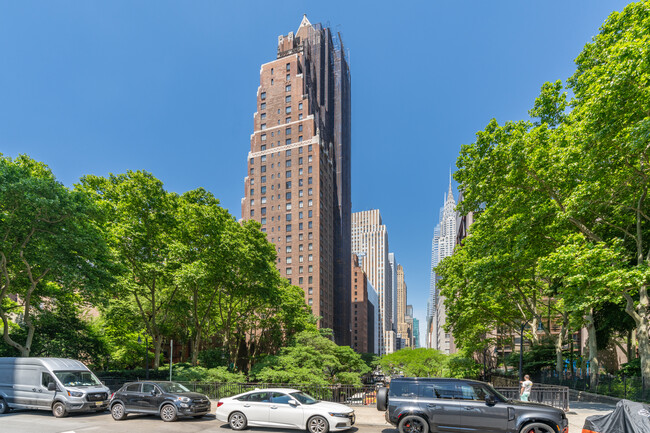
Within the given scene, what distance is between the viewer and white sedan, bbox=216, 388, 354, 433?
12820 millimetres

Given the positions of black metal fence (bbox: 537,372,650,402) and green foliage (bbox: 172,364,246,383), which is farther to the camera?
green foliage (bbox: 172,364,246,383)

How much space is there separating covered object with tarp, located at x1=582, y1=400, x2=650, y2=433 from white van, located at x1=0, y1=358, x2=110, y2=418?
17614 mm

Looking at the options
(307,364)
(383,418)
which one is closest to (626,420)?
(383,418)

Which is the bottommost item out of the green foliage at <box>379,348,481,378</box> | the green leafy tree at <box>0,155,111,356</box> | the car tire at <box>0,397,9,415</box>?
the green foliage at <box>379,348,481,378</box>

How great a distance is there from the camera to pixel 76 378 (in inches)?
655

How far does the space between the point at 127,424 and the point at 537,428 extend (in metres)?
14.0

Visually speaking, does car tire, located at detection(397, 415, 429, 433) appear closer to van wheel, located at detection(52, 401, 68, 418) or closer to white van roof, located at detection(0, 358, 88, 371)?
van wheel, located at detection(52, 401, 68, 418)

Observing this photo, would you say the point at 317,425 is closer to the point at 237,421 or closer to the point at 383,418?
the point at 237,421

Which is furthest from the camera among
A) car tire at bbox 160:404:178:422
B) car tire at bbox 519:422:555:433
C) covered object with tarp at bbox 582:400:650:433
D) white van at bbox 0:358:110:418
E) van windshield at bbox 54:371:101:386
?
van windshield at bbox 54:371:101:386

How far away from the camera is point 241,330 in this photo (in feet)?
149

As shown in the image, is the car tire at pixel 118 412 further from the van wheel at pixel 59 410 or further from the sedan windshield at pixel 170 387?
the van wheel at pixel 59 410

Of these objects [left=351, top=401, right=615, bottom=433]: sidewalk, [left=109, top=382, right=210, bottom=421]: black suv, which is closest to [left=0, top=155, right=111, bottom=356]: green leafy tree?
[left=109, top=382, right=210, bottom=421]: black suv

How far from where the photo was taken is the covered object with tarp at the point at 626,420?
24.7 feet

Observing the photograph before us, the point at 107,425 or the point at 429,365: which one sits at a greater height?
the point at 107,425
